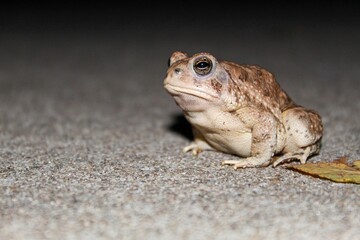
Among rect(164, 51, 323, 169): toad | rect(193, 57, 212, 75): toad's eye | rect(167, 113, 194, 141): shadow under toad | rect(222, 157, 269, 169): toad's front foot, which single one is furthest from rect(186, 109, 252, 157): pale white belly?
rect(167, 113, 194, 141): shadow under toad

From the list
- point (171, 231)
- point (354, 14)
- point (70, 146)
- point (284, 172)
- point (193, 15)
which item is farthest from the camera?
point (193, 15)

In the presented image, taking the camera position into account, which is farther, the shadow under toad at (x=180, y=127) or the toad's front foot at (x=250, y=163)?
the shadow under toad at (x=180, y=127)

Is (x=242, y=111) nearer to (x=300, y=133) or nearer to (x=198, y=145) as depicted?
(x=300, y=133)

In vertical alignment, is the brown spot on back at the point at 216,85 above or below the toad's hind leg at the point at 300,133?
above

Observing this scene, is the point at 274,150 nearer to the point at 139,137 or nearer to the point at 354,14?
the point at 139,137

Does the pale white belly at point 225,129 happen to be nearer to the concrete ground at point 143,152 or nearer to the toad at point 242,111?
the toad at point 242,111

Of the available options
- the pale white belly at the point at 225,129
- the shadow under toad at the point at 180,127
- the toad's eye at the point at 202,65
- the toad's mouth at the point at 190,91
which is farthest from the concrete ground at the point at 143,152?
the toad's eye at the point at 202,65

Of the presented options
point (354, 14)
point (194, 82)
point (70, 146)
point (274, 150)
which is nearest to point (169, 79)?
point (194, 82)

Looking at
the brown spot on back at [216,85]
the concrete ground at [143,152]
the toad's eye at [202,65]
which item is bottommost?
the concrete ground at [143,152]
